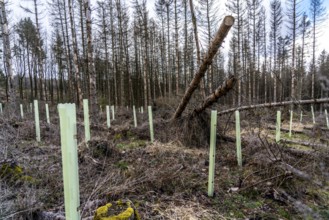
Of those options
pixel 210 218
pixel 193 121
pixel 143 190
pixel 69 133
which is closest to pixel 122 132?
pixel 193 121

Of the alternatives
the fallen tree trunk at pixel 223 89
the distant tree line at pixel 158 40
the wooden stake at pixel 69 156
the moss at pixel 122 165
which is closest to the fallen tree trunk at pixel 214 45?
the fallen tree trunk at pixel 223 89

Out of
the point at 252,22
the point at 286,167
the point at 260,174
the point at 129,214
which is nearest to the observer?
the point at 129,214

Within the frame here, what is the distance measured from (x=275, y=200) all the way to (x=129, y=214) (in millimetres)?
2165

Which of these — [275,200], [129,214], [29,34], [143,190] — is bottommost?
[275,200]

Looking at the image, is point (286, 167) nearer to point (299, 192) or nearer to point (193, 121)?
point (299, 192)

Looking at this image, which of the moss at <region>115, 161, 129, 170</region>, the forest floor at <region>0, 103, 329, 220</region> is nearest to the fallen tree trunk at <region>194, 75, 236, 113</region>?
the forest floor at <region>0, 103, 329, 220</region>

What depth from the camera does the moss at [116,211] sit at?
1843 mm

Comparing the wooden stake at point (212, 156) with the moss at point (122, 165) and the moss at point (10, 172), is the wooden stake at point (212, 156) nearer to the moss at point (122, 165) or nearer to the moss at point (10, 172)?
the moss at point (122, 165)

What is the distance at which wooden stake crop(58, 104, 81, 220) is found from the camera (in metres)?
1.35

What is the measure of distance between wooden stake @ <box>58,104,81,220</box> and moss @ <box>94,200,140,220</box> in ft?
1.71

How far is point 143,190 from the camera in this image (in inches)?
111

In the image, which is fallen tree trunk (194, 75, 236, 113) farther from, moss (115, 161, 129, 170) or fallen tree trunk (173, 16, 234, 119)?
moss (115, 161, 129, 170)

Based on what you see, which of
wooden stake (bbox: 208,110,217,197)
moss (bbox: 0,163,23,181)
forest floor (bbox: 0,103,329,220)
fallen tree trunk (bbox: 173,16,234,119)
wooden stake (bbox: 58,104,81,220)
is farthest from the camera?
fallen tree trunk (bbox: 173,16,234,119)

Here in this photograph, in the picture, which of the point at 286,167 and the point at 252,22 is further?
the point at 252,22
